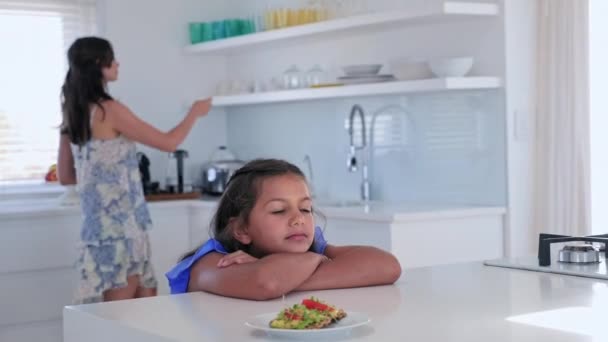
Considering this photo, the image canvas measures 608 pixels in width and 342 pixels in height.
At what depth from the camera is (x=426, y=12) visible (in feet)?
14.1

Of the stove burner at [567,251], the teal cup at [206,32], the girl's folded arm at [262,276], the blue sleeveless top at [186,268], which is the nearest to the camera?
the girl's folded arm at [262,276]

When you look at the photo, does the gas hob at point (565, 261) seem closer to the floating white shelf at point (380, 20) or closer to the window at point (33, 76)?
the floating white shelf at point (380, 20)

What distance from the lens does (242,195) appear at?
7.55 ft

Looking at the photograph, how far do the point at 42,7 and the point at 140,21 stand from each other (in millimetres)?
551

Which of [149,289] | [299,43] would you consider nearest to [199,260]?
[149,289]

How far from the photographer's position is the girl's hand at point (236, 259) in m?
2.12

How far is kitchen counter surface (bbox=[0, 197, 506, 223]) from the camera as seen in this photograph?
414cm

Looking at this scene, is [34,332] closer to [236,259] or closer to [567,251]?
[236,259]

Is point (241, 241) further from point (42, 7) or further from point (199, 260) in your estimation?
point (42, 7)

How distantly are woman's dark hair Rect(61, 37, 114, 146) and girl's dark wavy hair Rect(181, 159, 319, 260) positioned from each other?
6.85 feet

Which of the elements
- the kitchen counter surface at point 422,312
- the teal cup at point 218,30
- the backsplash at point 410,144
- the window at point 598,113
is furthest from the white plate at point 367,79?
the kitchen counter surface at point 422,312

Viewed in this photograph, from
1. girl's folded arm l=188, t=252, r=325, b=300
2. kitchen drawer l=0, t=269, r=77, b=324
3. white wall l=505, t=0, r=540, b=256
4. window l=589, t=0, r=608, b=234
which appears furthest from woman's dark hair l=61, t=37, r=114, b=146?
girl's folded arm l=188, t=252, r=325, b=300

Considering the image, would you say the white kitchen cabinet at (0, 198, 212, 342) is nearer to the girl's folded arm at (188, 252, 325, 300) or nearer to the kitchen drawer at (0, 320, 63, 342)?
the kitchen drawer at (0, 320, 63, 342)

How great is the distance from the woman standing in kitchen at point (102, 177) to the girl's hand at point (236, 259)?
7.55 feet
